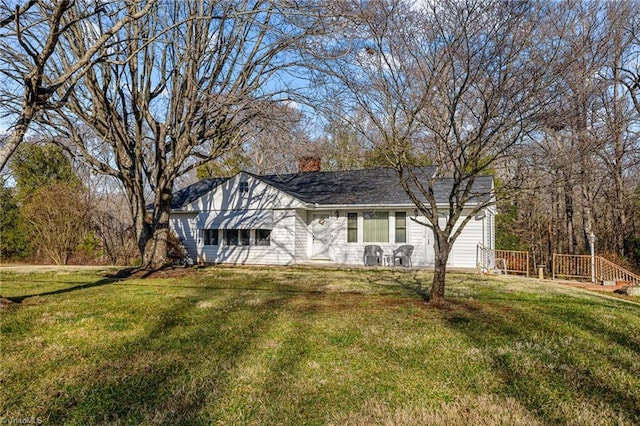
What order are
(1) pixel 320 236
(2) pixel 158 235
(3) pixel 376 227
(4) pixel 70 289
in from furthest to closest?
(1) pixel 320 236, (3) pixel 376 227, (2) pixel 158 235, (4) pixel 70 289

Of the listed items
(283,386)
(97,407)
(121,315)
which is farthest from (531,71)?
(121,315)

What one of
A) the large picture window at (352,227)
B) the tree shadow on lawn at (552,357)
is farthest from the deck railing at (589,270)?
the tree shadow on lawn at (552,357)

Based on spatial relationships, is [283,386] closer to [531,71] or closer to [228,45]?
[531,71]

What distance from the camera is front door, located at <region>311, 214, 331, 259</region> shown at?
16.7 m

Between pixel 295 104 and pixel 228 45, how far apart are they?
2689 mm

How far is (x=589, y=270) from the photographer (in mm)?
14297

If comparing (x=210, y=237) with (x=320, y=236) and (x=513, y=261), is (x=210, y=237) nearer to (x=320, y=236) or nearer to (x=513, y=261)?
(x=320, y=236)

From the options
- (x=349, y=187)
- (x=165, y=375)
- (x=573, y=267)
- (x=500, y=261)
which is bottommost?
(x=165, y=375)

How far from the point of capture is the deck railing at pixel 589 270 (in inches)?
539

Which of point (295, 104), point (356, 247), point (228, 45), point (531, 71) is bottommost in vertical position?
point (356, 247)

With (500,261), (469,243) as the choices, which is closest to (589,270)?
(500,261)

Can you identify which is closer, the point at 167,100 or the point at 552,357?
the point at 552,357

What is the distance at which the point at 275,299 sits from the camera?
782cm

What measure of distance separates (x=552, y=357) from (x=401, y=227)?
11.2 meters
